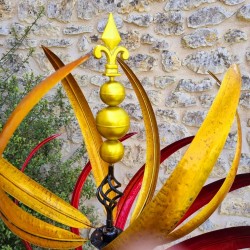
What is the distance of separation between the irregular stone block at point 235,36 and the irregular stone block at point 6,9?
143 centimetres

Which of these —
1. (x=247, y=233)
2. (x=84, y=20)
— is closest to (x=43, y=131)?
(x=84, y=20)

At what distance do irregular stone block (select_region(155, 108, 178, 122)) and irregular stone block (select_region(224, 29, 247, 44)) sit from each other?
1.70ft

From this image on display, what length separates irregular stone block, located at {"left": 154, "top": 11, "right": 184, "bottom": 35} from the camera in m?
2.19

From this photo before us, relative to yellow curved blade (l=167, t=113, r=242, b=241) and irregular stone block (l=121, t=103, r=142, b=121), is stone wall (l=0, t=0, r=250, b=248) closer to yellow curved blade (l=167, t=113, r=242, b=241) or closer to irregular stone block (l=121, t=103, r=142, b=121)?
irregular stone block (l=121, t=103, r=142, b=121)

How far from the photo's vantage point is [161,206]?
464 mm

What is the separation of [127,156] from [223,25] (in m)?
0.98

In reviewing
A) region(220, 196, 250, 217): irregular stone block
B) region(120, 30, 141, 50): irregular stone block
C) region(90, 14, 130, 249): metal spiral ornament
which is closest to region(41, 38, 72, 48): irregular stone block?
region(120, 30, 141, 50): irregular stone block

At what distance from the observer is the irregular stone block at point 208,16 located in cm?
209

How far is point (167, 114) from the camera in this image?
2311mm

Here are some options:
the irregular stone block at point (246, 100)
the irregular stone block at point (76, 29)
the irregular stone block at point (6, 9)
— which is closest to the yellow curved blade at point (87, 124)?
the irregular stone block at point (246, 100)

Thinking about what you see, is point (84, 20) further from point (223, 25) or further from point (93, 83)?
point (223, 25)

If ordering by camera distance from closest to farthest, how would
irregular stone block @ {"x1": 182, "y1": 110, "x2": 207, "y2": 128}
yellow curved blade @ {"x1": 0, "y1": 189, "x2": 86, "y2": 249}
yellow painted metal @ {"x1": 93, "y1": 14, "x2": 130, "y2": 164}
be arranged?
yellow curved blade @ {"x1": 0, "y1": 189, "x2": 86, "y2": 249} → yellow painted metal @ {"x1": 93, "y1": 14, "x2": 130, "y2": 164} → irregular stone block @ {"x1": 182, "y1": 110, "x2": 207, "y2": 128}

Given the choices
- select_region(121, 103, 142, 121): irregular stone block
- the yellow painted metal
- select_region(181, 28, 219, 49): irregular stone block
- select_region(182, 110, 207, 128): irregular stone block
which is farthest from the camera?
select_region(121, 103, 142, 121): irregular stone block

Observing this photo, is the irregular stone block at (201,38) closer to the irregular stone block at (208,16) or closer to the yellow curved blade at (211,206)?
the irregular stone block at (208,16)
